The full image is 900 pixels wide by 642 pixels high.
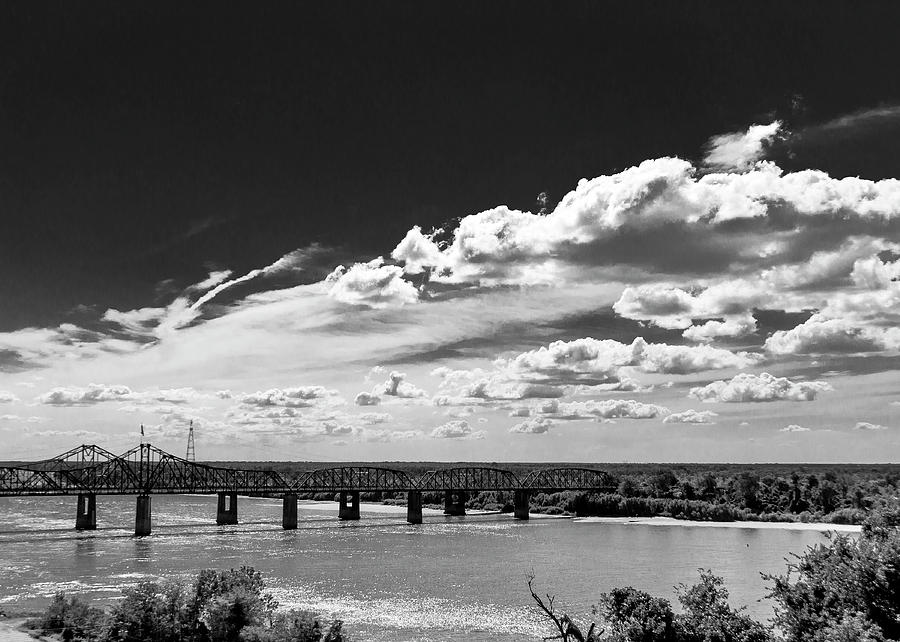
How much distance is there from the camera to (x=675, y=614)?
40625 mm

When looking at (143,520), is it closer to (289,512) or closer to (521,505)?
(289,512)

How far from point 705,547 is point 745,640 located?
309ft

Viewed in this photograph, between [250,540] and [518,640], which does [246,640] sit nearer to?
[518,640]

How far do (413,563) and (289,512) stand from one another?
58306 millimetres

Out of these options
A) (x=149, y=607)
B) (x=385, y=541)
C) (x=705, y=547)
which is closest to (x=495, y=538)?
(x=385, y=541)

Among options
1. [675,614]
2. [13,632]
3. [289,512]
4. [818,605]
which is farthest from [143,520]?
[818,605]

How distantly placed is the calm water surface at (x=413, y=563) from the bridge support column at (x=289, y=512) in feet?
6.57

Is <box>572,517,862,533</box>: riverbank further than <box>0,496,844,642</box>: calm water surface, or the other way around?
<box>572,517,862,533</box>: riverbank

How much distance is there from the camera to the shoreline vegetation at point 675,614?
103 feet

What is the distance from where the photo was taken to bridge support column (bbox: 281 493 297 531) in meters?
153

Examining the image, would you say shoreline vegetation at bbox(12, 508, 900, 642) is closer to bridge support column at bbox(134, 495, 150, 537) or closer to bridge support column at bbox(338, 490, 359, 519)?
bridge support column at bbox(134, 495, 150, 537)

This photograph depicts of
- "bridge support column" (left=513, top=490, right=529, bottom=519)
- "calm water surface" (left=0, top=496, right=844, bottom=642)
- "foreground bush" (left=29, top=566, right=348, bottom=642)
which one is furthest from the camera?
"bridge support column" (left=513, top=490, right=529, bottom=519)

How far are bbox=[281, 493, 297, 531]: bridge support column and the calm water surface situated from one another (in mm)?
2001

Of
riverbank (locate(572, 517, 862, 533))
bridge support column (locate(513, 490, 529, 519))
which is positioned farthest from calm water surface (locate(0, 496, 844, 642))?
bridge support column (locate(513, 490, 529, 519))
